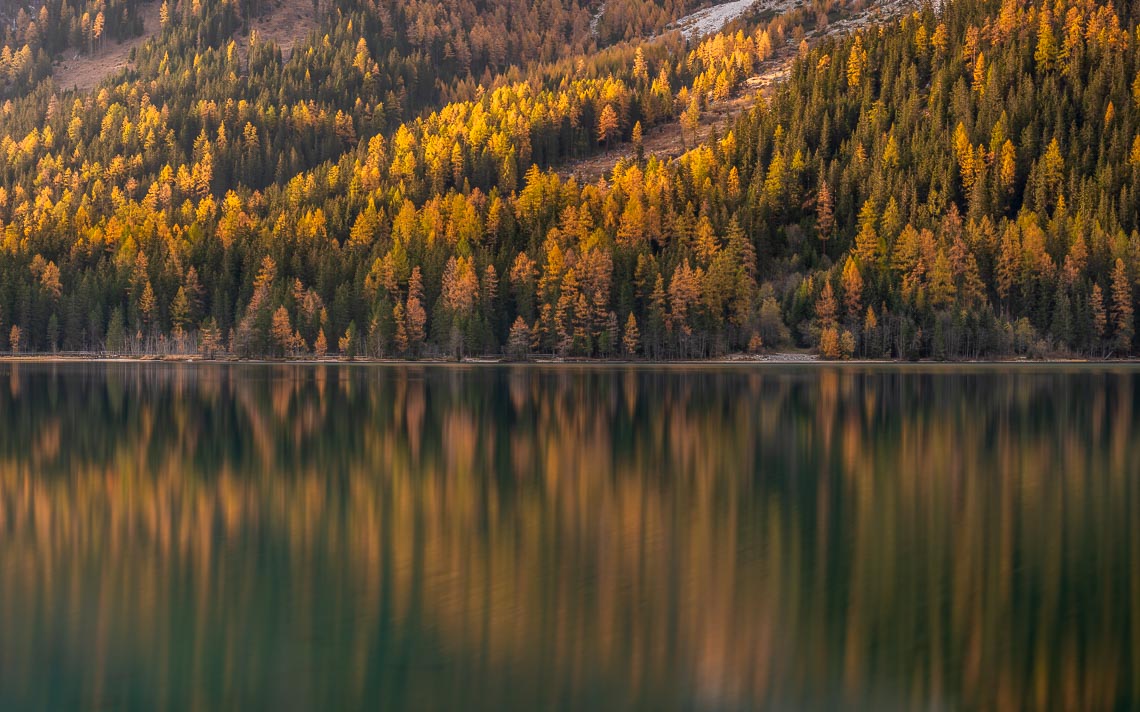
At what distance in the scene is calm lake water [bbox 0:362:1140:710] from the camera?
1655 centimetres

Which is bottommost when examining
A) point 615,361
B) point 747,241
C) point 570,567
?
point 570,567

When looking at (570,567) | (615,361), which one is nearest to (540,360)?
(615,361)

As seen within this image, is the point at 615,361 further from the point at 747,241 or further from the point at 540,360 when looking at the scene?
the point at 747,241

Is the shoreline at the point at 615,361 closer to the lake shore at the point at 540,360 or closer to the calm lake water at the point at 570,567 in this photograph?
the lake shore at the point at 540,360

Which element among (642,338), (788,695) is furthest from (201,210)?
(788,695)

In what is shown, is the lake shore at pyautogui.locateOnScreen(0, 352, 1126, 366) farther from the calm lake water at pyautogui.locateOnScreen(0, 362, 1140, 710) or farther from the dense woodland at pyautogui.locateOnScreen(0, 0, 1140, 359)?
the calm lake water at pyautogui.locateOnScreen(0, 362, 1140, 710)

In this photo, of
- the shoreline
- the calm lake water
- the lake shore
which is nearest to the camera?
the calm lake water

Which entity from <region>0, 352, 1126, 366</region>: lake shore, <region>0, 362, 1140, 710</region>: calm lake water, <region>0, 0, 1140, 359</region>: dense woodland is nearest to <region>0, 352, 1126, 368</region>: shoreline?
<region>0, 352, 1126, 366</region>: lake shore

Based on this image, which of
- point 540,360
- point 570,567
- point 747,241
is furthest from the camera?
point 747,241

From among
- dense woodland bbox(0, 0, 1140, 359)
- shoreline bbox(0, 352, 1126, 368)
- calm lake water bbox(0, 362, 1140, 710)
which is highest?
dense woodland bbox(0, 0, 1140, 359)

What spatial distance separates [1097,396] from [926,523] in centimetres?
4611

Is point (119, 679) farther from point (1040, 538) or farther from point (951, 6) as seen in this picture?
point (951, 6)

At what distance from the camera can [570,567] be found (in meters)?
23.1

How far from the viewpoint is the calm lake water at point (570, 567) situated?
54.3 feet
